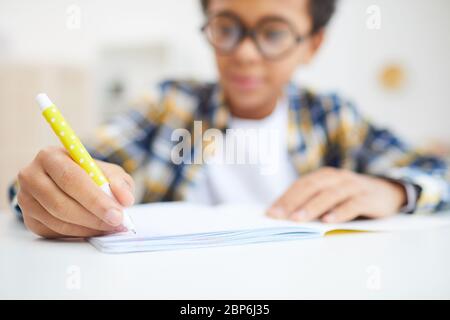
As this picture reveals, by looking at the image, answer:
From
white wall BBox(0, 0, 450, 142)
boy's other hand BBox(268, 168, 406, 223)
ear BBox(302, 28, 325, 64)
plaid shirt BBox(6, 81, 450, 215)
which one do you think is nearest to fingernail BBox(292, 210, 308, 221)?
boy's other hand BBox(268, 168, 406, 223)

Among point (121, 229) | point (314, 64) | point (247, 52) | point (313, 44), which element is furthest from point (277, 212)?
point (314, 64)

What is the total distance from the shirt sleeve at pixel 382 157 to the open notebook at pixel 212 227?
6cm

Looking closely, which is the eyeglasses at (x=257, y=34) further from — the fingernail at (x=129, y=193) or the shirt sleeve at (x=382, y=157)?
the fingernail at (x=129, y=193)

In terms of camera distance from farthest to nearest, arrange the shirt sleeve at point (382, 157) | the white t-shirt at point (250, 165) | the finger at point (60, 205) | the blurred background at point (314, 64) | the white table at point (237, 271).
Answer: the blurred background at point (314, 64)
the white t-shirt at point (250, 165)
the shirt sleeve at point (382, 157)
the finger at point (60, 205)
the white table at point (237, 271)

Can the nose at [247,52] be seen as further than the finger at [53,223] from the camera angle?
Yes

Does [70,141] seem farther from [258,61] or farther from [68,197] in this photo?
[258,61]

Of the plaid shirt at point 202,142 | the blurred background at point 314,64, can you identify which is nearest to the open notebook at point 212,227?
the plaid shirt at point 202,142

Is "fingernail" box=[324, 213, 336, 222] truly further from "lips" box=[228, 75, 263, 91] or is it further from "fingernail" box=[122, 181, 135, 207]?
"lips" box=[228, 75, 263, 91]

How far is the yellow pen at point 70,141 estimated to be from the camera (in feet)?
1.32

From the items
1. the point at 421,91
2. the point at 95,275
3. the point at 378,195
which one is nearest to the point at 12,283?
the point at 95,275

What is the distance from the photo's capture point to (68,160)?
1.36 ft

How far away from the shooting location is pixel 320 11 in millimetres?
942
